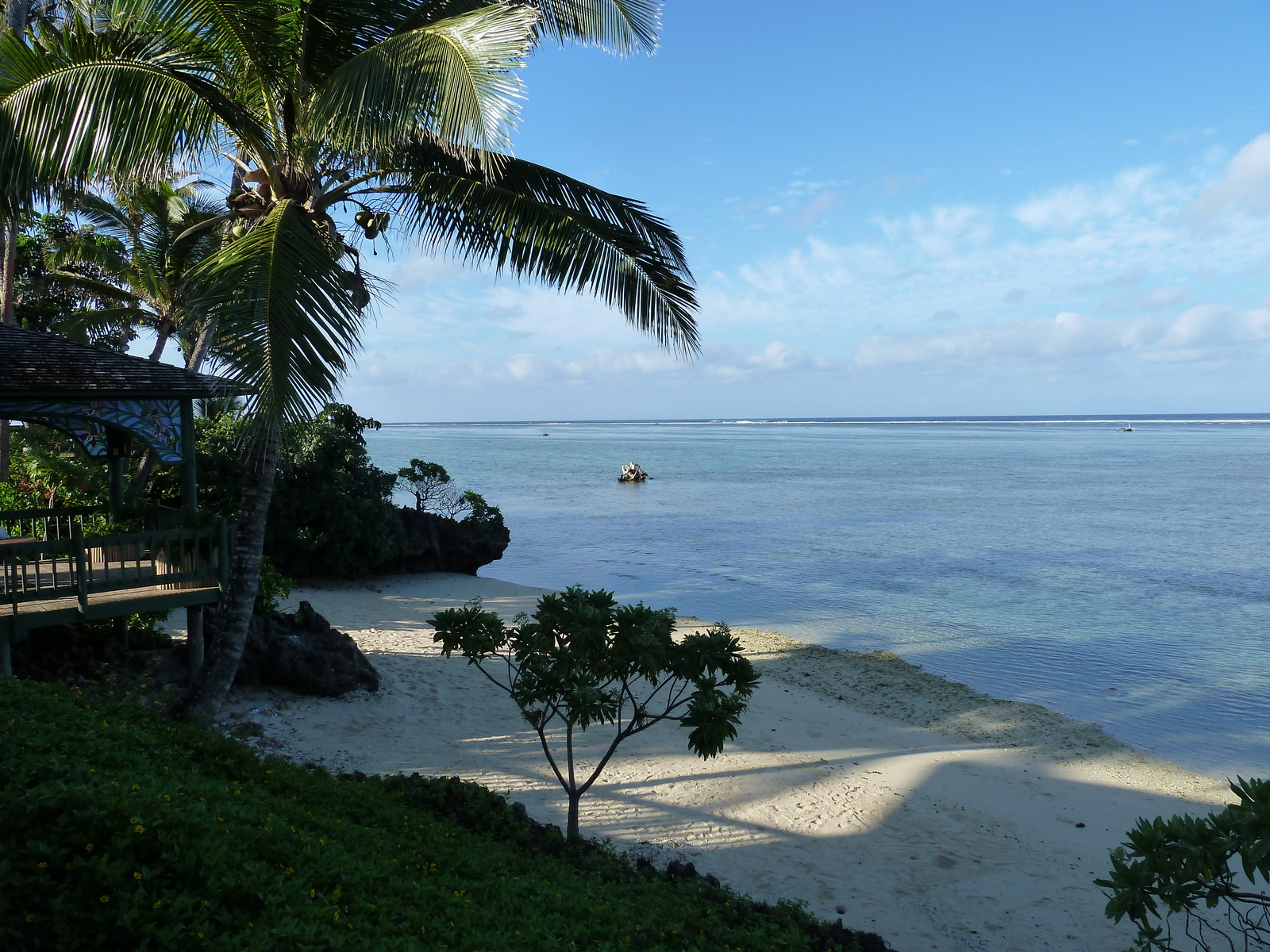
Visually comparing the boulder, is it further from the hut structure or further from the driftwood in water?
the driftwood in water

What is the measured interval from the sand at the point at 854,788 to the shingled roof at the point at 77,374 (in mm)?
3546

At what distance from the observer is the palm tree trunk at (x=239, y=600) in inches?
314

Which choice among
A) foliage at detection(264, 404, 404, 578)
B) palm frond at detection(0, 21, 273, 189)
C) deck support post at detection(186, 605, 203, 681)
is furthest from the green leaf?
foliage at detection(264, 404, 404, 578)

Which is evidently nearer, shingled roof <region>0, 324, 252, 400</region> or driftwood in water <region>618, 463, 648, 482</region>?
shingled roof <region>0, 324, 252, 400</region>

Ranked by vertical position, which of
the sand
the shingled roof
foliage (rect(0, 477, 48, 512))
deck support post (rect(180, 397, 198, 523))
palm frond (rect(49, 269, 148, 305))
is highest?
palm frond (rect(49, 269, 148, 305))

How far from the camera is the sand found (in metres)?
6.35

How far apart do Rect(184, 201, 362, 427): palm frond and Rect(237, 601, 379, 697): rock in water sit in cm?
451

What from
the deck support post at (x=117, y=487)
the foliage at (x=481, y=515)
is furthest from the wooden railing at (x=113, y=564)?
the foliage at (x=481, y=515)

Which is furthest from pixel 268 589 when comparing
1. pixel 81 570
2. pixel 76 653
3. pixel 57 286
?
pixel 57 286

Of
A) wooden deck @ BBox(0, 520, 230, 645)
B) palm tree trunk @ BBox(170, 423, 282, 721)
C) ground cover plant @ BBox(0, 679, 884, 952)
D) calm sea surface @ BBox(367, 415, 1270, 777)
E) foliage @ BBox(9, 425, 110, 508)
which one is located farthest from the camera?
calm sea surface @ BBox(367, 415, 1270, 777)

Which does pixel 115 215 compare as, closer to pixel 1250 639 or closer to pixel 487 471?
pixel 1250 639

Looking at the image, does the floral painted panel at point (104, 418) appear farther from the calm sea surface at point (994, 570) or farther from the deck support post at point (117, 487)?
the calm sea surface at point (994, 570)

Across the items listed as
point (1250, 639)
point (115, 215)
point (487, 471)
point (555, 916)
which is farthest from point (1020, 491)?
point (555, 916)

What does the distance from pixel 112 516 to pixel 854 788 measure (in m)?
9.04
